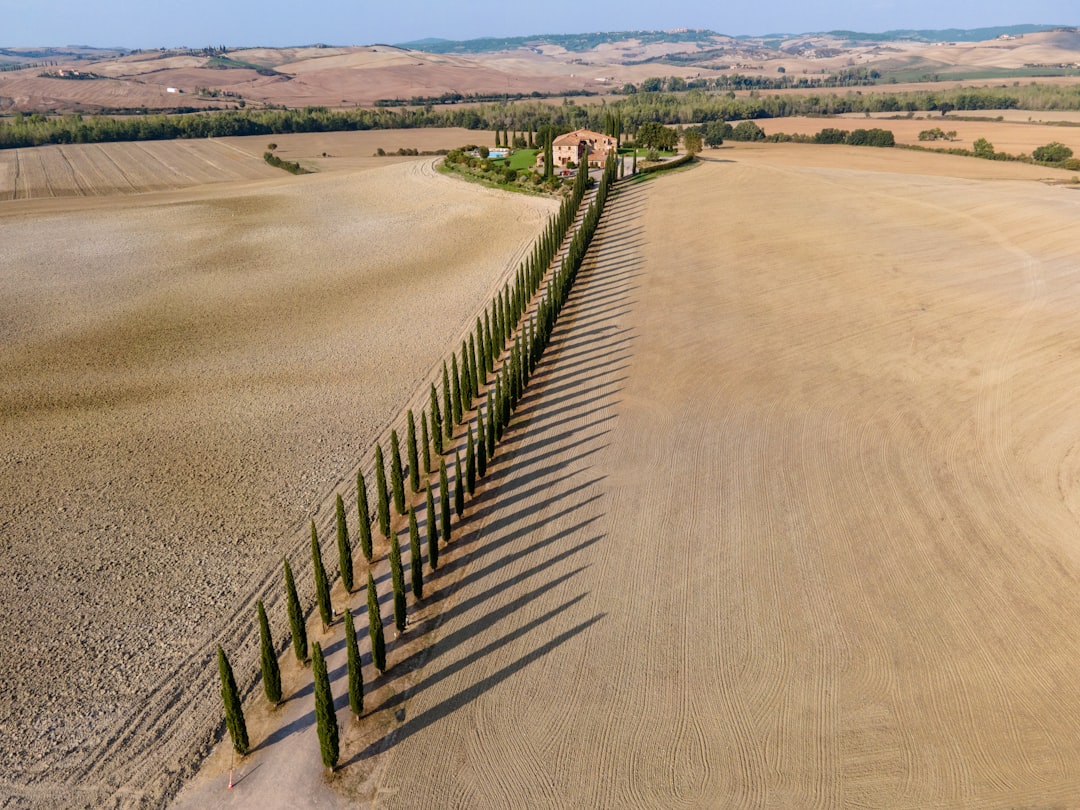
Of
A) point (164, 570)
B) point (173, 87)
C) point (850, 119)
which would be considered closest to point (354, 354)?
point (164, 570)

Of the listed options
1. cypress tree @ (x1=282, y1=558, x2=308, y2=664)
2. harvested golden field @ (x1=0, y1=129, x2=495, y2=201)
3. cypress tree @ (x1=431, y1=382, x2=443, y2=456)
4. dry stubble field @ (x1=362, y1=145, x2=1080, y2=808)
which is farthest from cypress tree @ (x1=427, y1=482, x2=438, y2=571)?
harvested golden field @ (x1=0, y1=129, x2=495, y2=201)

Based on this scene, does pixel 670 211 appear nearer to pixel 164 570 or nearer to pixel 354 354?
pixel 354 354

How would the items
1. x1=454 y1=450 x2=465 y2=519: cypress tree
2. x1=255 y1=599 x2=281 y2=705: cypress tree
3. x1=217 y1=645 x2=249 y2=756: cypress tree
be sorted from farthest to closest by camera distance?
x1=454 y1=450 x2=465 y2=519: cypress tree < x1=255 y1=599 x2=281 y2=705: cypress tree < x1=217 y1=645 x2=249 y2=756: cypress tree

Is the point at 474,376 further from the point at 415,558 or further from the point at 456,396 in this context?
the point at 415,558

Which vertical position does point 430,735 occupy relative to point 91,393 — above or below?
below

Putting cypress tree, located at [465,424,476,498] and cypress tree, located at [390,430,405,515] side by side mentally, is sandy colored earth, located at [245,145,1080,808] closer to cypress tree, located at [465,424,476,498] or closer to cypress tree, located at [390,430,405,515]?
cypress tree, located at [465,424,476,498]
